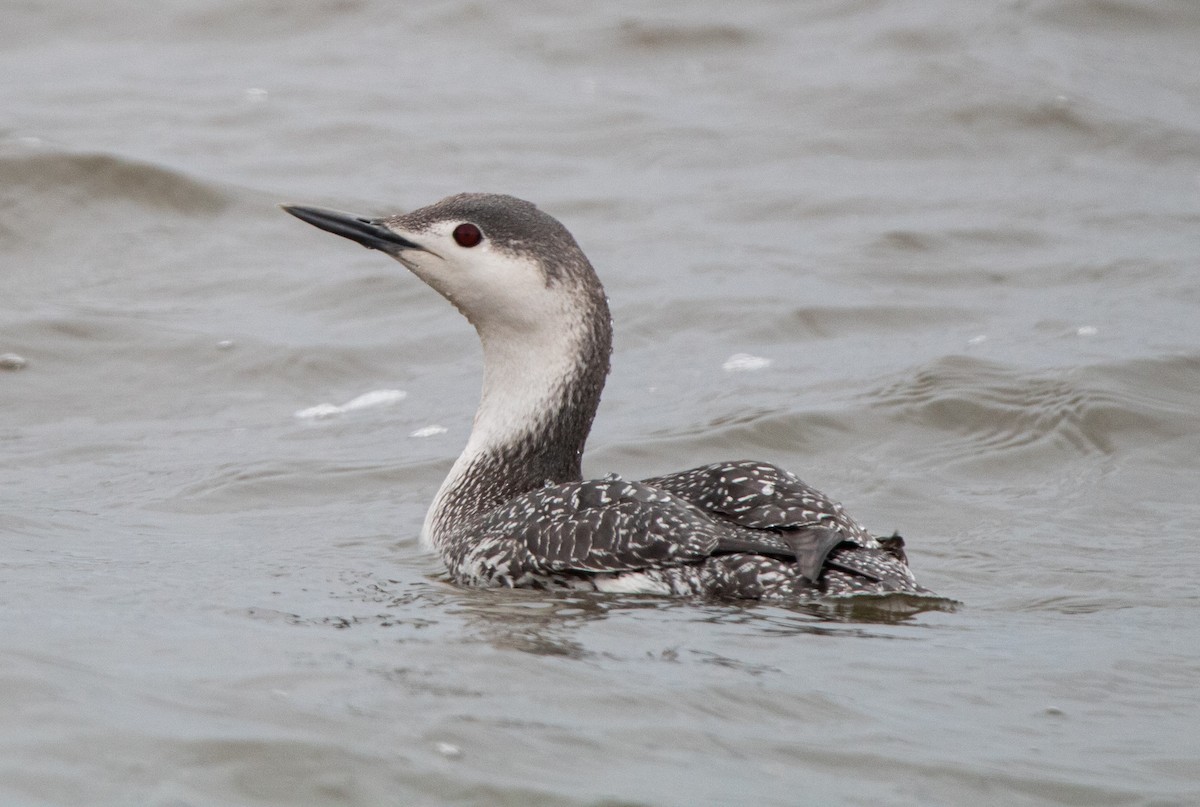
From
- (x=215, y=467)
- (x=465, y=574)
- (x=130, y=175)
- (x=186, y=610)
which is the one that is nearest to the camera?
(x=186, y=610)

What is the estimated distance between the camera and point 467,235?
597 cm

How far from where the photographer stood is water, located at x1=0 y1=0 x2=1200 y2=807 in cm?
402

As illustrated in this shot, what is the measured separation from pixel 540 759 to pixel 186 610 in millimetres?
1625

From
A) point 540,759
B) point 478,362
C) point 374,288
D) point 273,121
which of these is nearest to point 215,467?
point 478,362

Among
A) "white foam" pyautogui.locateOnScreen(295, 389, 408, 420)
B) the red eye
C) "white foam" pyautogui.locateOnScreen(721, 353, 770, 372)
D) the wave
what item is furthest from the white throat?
the wave

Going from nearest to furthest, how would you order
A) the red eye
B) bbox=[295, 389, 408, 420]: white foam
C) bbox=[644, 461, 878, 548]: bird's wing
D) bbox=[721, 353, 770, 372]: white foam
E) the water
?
the water < bbox=[644, 461, 878, 548]: bird's wing < the red eye < bbox=[295, 389, 408, 420]: white foam < bbox=[721, 353, 770, 372]: white foam

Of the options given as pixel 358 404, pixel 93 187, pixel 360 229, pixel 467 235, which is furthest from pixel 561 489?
pixel 93 187

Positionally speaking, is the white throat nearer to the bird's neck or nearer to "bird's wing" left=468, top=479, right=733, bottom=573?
the bird's neck

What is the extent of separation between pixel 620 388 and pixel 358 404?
124 centimetres

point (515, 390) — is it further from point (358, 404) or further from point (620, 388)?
point (620, 388)

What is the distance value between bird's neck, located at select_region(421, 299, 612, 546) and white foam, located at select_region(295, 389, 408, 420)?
83.9 inches

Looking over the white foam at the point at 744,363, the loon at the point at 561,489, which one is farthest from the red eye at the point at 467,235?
the white foam at the point at 744,363

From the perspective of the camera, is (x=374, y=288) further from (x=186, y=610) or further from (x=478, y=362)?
(x=186, y=610)

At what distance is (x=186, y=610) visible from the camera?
5082 mm
